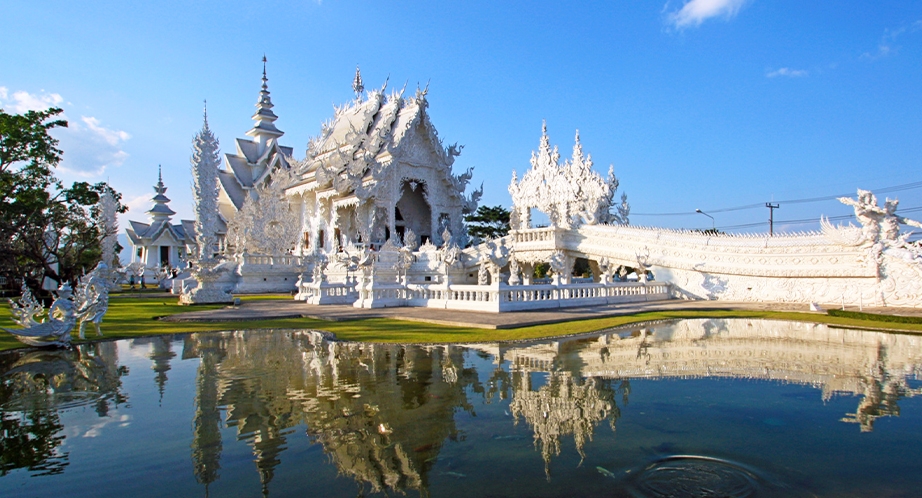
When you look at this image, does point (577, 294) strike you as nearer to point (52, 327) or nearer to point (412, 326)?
point (412, 326)

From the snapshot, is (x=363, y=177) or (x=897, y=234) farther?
(x=363, y=177)

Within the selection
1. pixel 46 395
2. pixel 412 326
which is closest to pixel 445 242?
pixel 412 326

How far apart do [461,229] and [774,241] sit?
662 inches

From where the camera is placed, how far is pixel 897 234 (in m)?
13.9

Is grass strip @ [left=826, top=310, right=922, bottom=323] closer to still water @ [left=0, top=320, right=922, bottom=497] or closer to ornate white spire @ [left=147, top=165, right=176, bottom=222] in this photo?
still water @ [left=0, top=320, right=922, bottom=497]

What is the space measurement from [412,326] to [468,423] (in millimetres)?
6315

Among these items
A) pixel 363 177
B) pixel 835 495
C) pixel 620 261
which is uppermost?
pixel 363 177

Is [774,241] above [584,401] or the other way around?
above

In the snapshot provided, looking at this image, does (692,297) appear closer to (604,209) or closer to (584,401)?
(604,209)

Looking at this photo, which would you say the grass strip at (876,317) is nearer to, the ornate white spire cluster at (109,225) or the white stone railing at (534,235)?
the white stone railing at (534,235)

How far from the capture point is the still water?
10.7 ft

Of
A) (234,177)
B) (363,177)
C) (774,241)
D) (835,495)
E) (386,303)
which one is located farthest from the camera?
(234,177)

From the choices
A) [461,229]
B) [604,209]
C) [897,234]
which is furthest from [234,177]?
[897,234]

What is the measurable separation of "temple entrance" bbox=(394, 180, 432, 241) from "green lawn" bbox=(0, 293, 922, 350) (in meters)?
17.9
